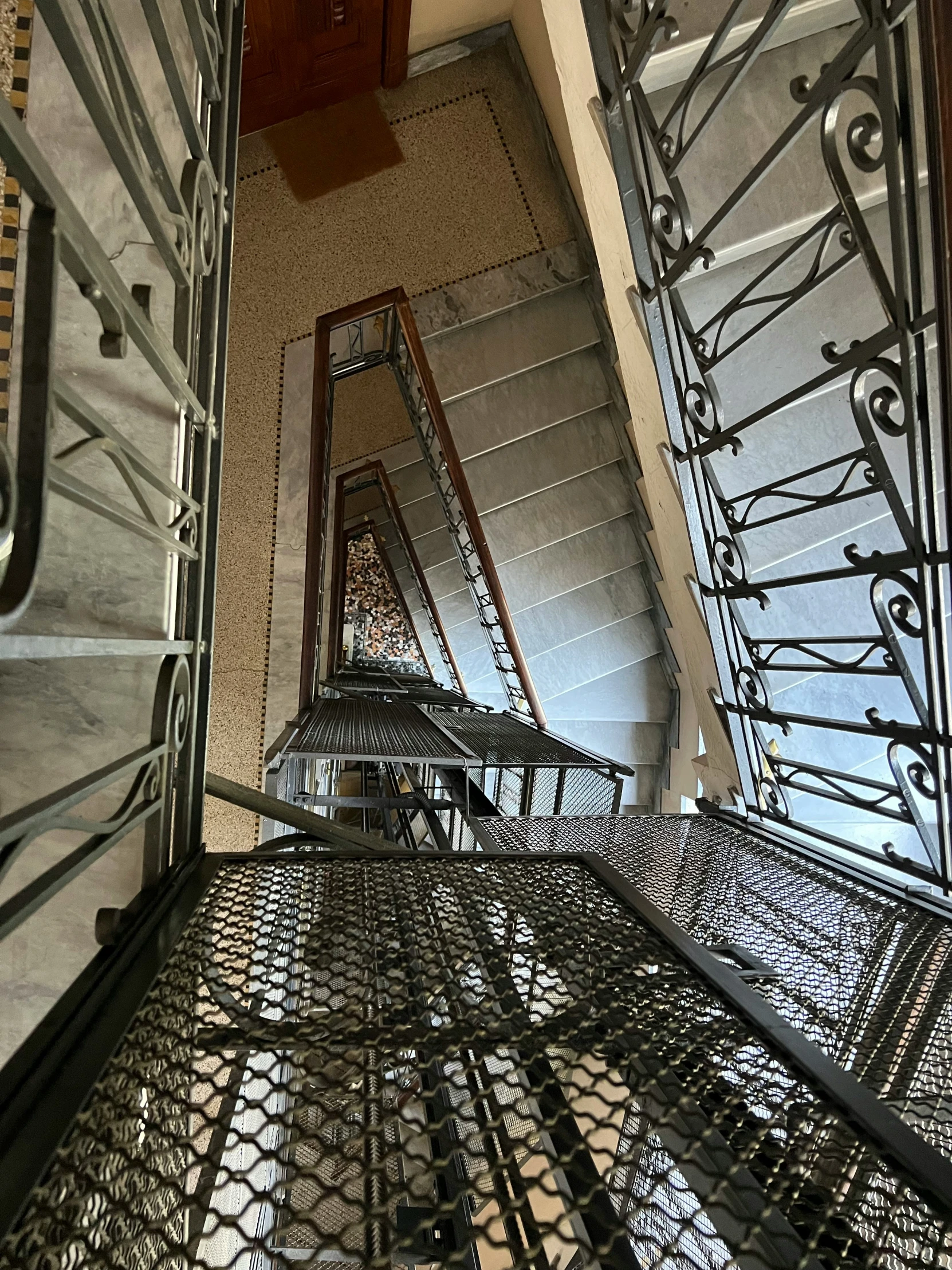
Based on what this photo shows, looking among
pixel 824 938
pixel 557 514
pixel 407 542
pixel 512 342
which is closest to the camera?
pixel 824 938

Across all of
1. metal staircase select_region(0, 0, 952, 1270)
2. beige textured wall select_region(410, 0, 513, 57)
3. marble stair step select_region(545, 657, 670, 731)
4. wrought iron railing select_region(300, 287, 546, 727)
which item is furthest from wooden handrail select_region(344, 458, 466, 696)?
metal staircase select_region(0, 0, 952, 1270)

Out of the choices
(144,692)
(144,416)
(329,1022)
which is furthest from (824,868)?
(144,416)

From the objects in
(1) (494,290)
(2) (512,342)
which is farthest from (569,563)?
(1) (494,290)

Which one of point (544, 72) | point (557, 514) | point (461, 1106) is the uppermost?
point (544, 72)

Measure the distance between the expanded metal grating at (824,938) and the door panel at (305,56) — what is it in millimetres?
3358

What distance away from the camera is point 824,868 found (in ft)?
5.16

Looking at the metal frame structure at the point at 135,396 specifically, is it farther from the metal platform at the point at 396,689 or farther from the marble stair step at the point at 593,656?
the marble stair step at the point at 593,656

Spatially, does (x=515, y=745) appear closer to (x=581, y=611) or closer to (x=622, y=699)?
(x=581, y=611)

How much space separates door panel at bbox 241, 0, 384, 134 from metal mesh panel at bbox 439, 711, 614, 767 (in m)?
3.03

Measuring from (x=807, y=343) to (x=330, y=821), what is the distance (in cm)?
187

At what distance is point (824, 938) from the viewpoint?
1.25m

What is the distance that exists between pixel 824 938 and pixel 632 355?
1.71 meters

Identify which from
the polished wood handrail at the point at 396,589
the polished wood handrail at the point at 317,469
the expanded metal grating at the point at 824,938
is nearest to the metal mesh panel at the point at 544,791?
the polished wood handrail at the point at 317,469

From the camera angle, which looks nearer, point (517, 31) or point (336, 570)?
point (517, 31)
